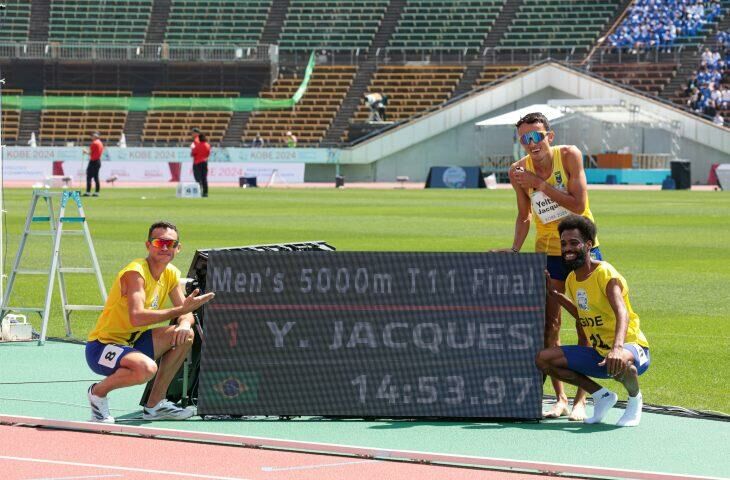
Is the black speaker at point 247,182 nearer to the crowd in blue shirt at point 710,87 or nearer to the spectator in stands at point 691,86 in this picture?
the crowd in blue shirt at point 710,87

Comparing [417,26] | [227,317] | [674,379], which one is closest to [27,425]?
[227,317]

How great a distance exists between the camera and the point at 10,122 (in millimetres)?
70562

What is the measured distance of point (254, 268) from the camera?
9.09 m

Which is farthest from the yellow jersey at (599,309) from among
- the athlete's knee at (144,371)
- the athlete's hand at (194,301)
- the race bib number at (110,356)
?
the race bib number at (110,356)

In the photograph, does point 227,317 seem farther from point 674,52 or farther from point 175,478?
point 674,52

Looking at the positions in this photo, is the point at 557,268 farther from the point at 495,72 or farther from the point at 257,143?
the point at 495,72

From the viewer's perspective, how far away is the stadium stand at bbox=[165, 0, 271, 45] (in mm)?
74750

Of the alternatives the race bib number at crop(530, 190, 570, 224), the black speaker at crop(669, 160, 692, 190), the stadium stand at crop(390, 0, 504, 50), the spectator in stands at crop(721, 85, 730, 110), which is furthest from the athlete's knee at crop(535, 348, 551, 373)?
the stadium stand at crop(390, 0, 504, 50)

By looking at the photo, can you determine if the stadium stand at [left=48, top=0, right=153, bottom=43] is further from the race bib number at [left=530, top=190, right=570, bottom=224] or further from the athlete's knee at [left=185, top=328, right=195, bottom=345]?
the athlete's knee at [left=185, top=328, right=195, bottom=345]

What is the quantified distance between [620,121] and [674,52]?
7134mm

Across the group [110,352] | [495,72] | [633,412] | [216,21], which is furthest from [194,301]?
[216,21]

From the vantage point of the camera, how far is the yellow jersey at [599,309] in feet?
29.2

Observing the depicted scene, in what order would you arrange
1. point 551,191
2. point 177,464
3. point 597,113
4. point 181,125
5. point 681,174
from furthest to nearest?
point 181,125
point 597,113
point 681,174
point 551,191
point 177,464

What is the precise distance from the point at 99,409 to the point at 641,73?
58.8 metres
